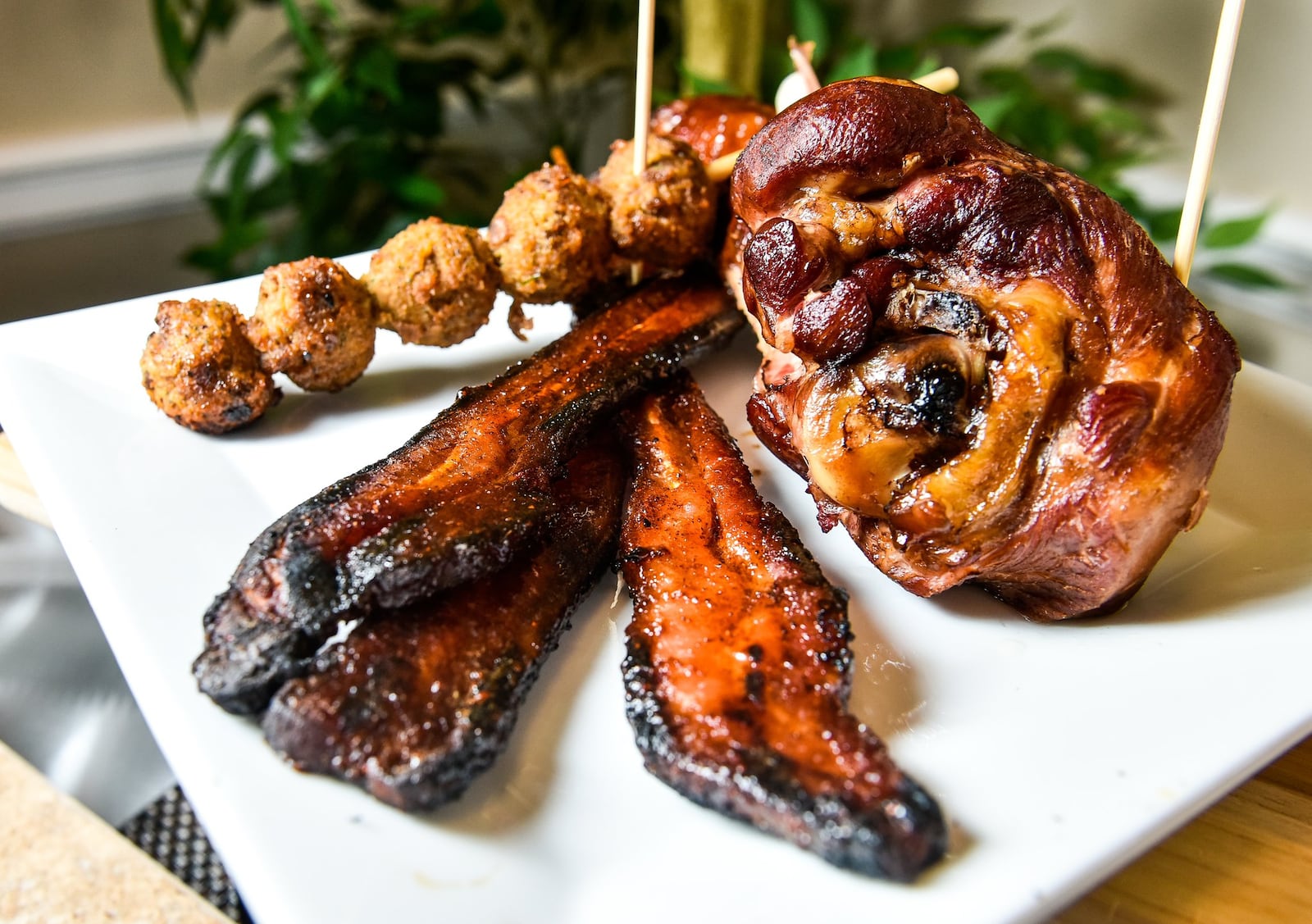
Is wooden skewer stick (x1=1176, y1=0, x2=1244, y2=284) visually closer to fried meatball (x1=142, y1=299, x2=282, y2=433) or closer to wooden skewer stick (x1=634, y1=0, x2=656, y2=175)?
wooden skewer stick (x1=634, y1=0, x2=656, y2=175)

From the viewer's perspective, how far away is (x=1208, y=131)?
1546 mm

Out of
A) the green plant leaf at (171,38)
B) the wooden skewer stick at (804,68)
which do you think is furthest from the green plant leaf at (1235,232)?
the green plant leaf at (171,38)

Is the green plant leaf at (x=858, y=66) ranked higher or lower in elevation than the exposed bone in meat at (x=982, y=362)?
lower

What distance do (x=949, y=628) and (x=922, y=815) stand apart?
0.48m

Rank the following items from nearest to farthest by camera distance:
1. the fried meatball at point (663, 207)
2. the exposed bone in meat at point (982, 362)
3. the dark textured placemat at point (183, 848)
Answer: the exposed bone in meat at point (982, 362) → the dark textured placemat at point (183, 848) → the fried meatball at point (663, 207)

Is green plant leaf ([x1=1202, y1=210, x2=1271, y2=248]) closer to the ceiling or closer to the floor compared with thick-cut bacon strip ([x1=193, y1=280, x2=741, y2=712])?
closer to the floor

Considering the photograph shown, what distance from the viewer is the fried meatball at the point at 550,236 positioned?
203cm

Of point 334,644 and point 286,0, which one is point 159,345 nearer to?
point 334,644

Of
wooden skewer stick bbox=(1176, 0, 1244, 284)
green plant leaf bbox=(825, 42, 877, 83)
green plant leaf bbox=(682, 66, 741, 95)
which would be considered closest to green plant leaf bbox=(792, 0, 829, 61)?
green plant leaf bbox=(825, 42, 877, 83)

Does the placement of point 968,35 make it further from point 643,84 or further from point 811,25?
point 643,84

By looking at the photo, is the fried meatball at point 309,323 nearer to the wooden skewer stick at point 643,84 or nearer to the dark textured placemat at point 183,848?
the wooden skewer stick at point 643,84

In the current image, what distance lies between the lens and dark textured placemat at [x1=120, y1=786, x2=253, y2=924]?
1780mm

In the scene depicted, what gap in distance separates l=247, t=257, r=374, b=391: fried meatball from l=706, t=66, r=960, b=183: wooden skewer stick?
776 mm

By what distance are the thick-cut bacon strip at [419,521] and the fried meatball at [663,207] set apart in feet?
0.90
